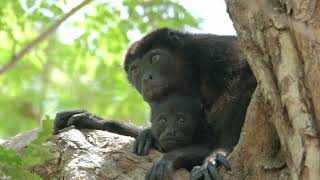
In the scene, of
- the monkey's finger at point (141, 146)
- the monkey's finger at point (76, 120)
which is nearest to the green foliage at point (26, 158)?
the monkey's finger at point (141, 146)

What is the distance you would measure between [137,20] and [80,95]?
485 cm

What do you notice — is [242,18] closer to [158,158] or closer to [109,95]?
[158,158]

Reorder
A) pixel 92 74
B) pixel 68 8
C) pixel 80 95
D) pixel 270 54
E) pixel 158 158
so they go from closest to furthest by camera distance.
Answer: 1. pixel 270 54
2. pixel 158 158
3. pixel 68 8
4. pixel 92 74
5. pixel 80 95

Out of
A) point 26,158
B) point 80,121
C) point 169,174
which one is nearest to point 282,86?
point 169,174

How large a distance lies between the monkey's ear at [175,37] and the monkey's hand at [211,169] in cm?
227

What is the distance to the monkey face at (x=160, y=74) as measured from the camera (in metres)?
6.50

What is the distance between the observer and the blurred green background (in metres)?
8.84

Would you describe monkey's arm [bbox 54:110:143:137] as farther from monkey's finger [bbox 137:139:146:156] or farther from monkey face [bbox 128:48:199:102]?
monkey's finger [bbox 137:139:146:156]

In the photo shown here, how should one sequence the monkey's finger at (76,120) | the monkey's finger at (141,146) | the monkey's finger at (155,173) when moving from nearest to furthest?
the monkey's finger at (155,173), the monkey's finger at (141,146), the monkey's finger at (76,120)

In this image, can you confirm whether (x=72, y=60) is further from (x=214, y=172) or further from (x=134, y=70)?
(x=214, y=172)

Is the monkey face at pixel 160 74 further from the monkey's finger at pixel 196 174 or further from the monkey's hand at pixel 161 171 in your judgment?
the monkey's finger at pixel 196 174

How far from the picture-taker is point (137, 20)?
898cm

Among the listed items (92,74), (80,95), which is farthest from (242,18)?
(80,95)

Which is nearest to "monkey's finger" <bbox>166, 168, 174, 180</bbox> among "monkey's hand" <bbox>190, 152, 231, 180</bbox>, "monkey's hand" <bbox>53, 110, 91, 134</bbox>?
"monkey's hand" <bbox>190, 152, 231, 180</bbox>
